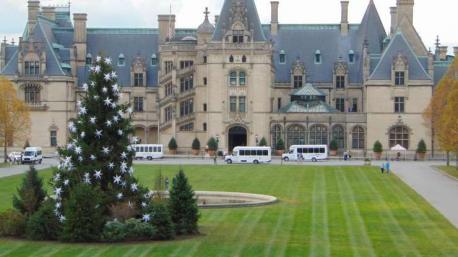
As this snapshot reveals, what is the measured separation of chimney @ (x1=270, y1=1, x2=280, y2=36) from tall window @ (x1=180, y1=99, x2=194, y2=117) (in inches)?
594

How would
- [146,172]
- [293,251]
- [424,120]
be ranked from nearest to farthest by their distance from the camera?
[293,251], [146,172], [424,120]

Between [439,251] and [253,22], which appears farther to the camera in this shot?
[253,22]

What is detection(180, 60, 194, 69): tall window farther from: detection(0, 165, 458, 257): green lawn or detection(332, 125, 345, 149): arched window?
detection(0, 165, 458, 257): green lawn

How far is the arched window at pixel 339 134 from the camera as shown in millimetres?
108875

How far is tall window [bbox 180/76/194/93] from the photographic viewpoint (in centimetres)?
11216

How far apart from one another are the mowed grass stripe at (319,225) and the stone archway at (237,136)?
4903 cm

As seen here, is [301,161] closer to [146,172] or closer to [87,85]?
[146,172]

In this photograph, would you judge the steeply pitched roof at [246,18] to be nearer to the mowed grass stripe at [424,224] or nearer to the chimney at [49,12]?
the chimney at [49,12]

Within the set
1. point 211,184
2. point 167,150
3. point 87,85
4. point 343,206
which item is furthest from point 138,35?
point 87,85

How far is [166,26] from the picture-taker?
12056cm

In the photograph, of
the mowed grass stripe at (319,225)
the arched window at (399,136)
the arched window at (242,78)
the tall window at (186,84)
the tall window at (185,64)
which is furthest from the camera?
the tall window at (185,64)

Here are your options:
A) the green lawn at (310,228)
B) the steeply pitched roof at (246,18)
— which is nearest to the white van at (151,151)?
the steeply pitched roof at (246,18)

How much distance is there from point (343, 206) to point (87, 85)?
1577 cm

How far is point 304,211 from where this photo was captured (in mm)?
44719
